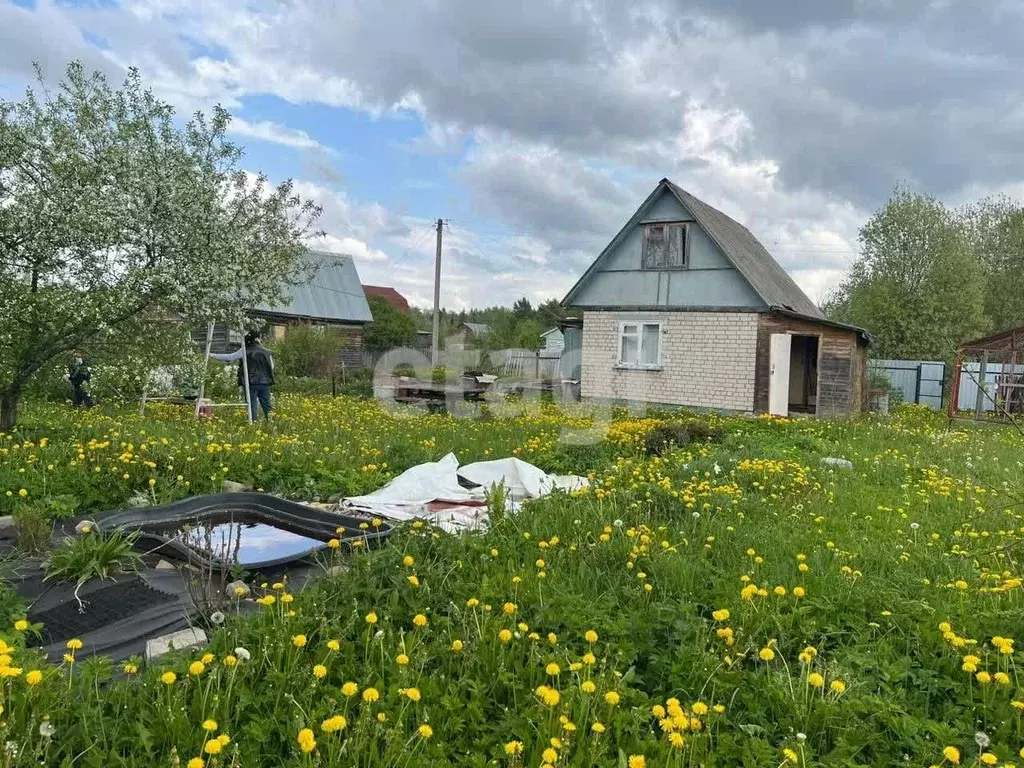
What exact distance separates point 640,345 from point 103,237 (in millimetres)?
12896

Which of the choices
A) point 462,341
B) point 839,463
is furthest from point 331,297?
point 839,463

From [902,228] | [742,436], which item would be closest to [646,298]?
[742,436]

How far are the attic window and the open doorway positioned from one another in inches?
225

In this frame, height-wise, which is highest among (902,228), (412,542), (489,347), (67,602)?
(902,228)

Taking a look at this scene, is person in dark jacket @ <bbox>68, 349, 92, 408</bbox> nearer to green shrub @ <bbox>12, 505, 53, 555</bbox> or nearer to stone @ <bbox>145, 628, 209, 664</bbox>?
green shrub @ <bbox>12, 505, 53, 555</bbox>

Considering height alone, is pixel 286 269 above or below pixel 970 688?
above

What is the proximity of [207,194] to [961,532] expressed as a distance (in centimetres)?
1028

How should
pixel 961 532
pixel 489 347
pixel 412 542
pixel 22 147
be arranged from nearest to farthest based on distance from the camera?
pixel 412 542
pixel 961 532
pixel 22 147
pixel 489 347

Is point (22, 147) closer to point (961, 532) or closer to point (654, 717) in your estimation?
point (654, 717)

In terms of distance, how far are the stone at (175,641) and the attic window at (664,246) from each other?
16.1m

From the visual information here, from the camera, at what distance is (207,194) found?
1048cm

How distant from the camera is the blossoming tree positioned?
7.46 metres

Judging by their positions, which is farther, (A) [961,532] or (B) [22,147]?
(B) [22,147]

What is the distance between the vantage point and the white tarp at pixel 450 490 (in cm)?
568
